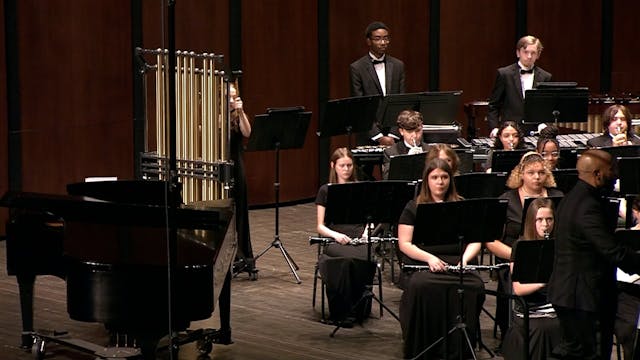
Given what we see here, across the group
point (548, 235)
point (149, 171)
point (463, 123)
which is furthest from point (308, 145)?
point (548, 235)

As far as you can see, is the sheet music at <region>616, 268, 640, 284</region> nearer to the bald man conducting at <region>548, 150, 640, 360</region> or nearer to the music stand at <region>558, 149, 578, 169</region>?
the bald man conducting at <region>548, 150, 640, 360</region>

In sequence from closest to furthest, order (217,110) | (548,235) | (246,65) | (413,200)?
1. (548,235)
2. (413,200)
3. (217,110)
4. (246,65)

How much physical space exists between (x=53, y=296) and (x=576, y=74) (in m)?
8.82

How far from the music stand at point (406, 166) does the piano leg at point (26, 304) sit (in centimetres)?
320

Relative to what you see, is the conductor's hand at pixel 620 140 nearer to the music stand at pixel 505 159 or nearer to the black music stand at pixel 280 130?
the music stand at pixel 505 159

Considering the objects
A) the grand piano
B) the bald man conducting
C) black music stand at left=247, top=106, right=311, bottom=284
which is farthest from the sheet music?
black music stand at left=247, top=106, right=311, bottom=284

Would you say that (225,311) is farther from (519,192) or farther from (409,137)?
(409,137)

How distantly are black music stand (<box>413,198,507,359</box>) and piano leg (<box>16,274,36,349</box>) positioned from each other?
→ 8.35ft

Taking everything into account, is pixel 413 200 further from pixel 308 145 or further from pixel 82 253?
pixel 308 145

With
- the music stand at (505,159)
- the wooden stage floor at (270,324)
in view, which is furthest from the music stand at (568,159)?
the wooden stage floor at (270,324)

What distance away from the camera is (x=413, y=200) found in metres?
8.73

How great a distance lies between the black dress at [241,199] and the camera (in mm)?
10461

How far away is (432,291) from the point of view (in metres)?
8.36

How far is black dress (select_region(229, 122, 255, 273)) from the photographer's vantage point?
34.3ft
